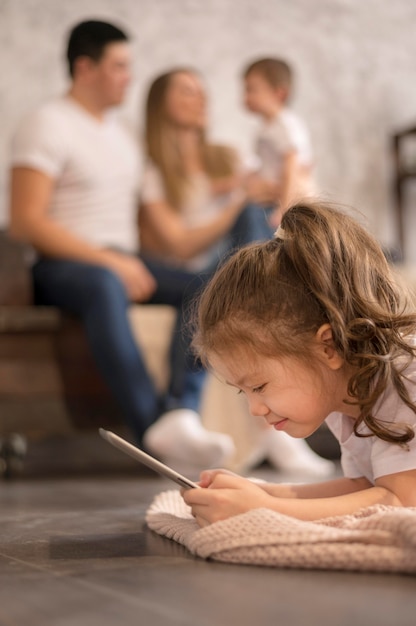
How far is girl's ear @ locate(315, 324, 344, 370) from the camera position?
0.97 m

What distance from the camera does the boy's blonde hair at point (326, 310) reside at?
3.19ft

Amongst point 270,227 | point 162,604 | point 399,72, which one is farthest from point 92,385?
point 399,72

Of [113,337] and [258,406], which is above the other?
[258,406]

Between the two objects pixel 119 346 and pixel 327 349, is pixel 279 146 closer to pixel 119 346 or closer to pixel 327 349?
pixel 119 346

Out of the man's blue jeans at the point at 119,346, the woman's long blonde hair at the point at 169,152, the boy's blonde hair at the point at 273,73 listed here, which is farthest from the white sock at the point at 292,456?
the boy's blonde hair at the point at 273,73

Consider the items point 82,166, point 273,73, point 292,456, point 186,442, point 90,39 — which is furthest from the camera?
point 273,73

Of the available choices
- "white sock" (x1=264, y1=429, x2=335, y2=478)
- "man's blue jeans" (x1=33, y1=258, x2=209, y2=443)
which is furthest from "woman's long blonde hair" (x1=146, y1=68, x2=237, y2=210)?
"white sock" (x1=264, y1=429, x2=335, y2=478)

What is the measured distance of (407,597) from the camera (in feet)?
2.28

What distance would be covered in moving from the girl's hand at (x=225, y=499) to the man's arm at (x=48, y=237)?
133cm

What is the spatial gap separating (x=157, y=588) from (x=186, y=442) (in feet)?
3.99

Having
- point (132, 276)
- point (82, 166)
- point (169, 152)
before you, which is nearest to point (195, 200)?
point (169, 152)

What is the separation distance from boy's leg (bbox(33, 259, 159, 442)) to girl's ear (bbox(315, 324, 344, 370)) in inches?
46.2

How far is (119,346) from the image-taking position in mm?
2146

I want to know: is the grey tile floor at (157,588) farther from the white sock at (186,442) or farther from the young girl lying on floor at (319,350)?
the white sock at (186,442)
